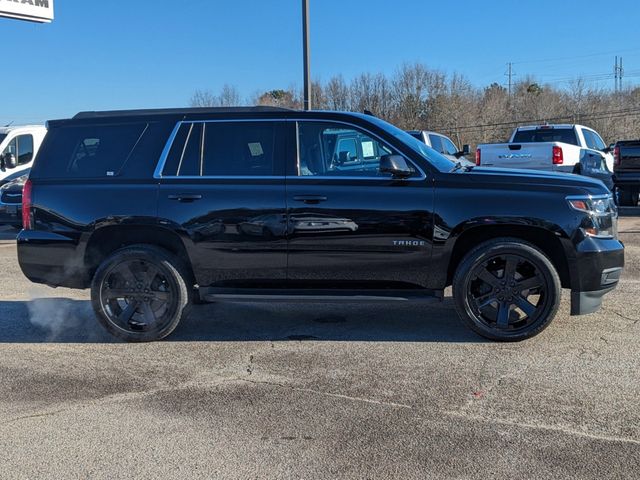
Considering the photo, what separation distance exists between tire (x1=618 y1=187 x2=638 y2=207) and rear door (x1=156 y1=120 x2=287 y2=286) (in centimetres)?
1346

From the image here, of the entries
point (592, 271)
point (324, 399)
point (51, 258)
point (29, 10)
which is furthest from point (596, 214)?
point (29, 10)

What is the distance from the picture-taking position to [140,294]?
5.50 metres

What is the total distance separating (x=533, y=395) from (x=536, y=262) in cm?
133

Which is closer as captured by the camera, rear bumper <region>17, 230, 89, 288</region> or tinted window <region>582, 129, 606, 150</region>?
rear bumper <region>17, 230, 89, 288</region>

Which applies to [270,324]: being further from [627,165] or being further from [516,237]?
[627,165]

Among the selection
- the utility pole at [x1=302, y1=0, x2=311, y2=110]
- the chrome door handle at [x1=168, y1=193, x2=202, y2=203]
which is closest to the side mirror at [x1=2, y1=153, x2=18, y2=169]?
the utility pole at [x1=302, y1=0, x2=311, y2=110]

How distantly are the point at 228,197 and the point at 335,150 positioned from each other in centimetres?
101

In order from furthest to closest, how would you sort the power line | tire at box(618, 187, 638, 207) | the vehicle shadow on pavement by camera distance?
the power line
tire at box(618, 187, 638, 207)
the vehicle shadow on pavement

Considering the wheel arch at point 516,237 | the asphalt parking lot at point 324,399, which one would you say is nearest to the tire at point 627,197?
the asphalt parking lot at point 324,399

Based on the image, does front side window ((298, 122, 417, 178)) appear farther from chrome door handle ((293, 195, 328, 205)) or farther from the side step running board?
the side step running board

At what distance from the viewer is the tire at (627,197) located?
1615cm

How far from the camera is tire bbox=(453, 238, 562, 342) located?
5.05 m

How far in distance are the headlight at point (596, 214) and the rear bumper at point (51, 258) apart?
426cm

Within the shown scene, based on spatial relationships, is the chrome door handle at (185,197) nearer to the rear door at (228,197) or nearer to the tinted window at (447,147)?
the rear door at (228,197)
